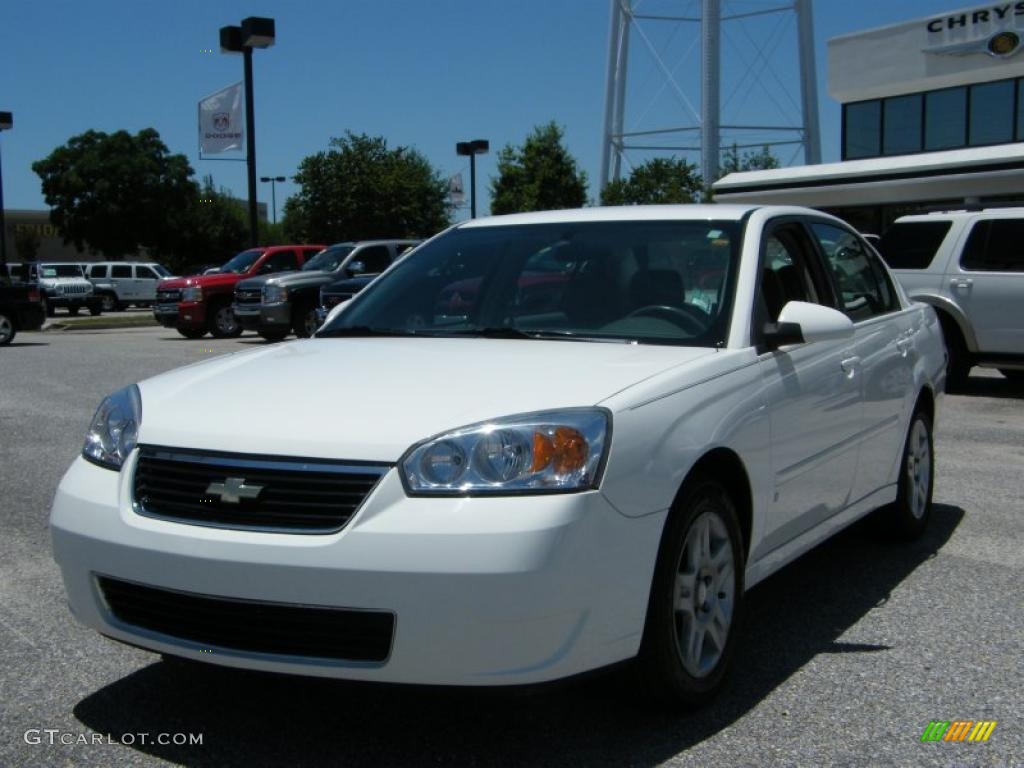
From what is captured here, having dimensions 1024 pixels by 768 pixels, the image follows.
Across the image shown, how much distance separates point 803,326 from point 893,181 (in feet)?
83.3

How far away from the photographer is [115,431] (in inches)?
152

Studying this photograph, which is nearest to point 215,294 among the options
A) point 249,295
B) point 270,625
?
point 249,295

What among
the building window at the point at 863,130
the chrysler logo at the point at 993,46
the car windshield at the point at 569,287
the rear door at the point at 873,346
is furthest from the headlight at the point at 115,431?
the building window at the point at 863,130

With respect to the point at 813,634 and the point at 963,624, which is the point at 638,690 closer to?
the point at 813,634

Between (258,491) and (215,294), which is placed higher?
(215,294)

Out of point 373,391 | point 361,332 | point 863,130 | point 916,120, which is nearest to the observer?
point 373,391

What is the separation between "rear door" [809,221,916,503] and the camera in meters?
5.32

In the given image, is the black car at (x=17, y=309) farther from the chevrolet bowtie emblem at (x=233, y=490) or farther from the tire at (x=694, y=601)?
the tire at (x=694, y=601)

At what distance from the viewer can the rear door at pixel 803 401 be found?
4.38 metres

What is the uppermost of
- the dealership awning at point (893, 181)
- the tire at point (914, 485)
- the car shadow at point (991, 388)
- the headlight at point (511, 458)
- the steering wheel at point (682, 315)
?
the dealership awning at point (893, 181)

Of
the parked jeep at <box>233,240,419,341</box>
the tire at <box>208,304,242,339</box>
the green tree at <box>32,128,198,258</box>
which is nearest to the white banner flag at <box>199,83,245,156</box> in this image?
the tire at <box>208,304,242,339</box>

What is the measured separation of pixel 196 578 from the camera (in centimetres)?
332

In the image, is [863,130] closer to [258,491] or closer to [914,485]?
[914,485]

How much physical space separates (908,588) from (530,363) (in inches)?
93.5
